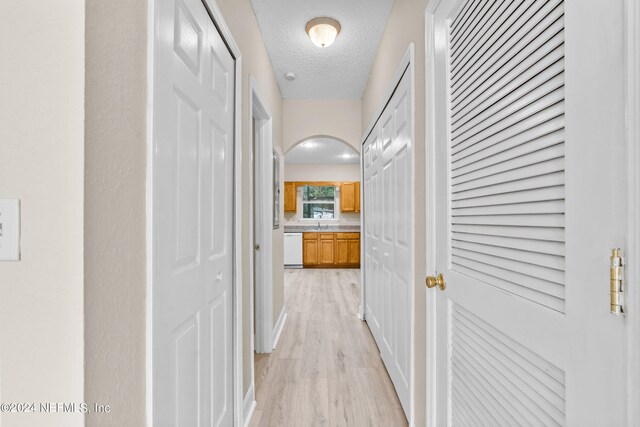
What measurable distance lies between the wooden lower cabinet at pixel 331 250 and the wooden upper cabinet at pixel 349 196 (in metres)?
0.77

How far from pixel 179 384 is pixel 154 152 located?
0.75 meters

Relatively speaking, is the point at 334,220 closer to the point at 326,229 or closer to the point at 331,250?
the point at 326,229

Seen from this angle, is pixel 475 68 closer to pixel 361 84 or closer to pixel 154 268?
pixel 154 268

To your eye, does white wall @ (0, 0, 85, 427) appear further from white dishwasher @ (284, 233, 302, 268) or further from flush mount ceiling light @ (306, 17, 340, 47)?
white dishwasher @ (284, 233, 302, 268)

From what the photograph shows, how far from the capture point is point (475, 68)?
0.95 metres

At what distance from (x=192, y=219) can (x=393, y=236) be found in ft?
4.47

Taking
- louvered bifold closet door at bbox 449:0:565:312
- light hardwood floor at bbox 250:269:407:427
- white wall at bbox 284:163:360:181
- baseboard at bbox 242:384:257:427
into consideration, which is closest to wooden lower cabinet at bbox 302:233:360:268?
white wall at bbox 284:163:360:181

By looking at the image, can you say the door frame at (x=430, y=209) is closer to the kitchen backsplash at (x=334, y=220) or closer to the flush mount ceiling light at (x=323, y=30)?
the flush mount ceiling light at (x=323, y=30)

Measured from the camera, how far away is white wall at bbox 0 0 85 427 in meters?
0.61

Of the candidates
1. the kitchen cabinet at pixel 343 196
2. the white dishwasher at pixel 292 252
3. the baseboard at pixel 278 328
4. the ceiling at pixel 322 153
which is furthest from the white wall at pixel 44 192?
the kitchen cabinet at pixel 343 196

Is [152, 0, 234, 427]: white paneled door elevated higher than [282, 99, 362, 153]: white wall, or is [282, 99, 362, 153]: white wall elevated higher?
[282, 99, 362, 153]: white wall

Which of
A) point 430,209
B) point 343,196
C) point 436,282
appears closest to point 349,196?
point 343,196

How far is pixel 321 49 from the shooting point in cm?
257

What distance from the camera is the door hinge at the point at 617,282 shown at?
0.46 metres
